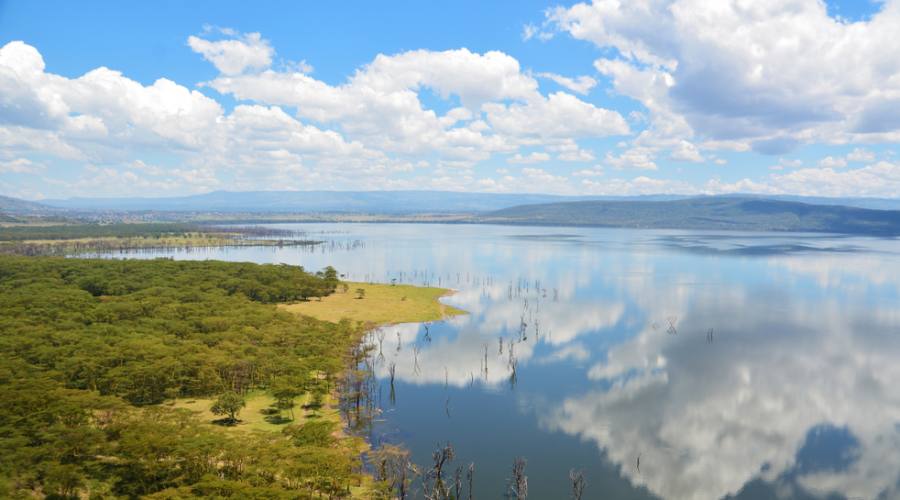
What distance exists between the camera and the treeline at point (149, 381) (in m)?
38.9

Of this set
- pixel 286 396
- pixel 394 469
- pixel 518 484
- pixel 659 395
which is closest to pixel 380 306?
pixel 286 396

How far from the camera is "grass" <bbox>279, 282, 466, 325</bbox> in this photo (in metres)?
113

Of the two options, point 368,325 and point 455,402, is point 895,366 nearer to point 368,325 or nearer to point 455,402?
point 455,402

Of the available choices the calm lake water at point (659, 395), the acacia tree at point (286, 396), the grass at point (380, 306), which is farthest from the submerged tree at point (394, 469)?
the grass at point (380, 306)

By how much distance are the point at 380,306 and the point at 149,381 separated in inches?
2589

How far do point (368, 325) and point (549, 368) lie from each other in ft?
130

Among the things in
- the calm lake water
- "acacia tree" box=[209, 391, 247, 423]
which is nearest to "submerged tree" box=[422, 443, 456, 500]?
the calm lake water

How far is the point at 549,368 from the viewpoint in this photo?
80.3 m

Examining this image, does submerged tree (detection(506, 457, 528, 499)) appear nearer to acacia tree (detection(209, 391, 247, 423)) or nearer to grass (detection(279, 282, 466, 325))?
acacia tree (detection(209, 391, 247, 423))

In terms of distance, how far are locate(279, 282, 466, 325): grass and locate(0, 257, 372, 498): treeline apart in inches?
537

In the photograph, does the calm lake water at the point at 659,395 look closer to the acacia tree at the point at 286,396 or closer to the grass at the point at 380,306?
the grass at the point at 380,306

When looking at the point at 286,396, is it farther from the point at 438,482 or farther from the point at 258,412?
the point at 438,482

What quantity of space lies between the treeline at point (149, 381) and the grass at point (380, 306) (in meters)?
13.6

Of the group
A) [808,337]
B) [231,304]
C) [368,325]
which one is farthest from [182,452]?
[808,337]
